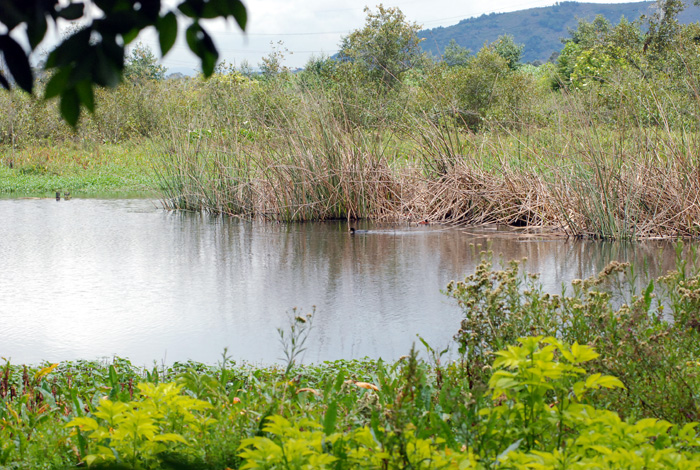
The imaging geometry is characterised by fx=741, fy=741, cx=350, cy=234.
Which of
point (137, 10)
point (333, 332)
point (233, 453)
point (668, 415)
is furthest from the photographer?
point (333, 332)

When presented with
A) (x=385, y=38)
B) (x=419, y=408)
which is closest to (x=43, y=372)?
(x=419, y=408)

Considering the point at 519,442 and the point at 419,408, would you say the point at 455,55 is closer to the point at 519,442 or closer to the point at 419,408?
the point at 419,408

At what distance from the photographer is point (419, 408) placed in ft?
7.86

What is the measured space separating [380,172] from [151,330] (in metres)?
5.43

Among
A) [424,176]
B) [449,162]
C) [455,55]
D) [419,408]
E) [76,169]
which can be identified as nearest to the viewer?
[419,408]

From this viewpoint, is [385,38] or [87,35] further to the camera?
[385,38]

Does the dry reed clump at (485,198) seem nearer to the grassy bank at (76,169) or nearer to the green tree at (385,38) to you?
the grassy bank at (76,169)

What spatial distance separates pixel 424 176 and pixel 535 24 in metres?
179

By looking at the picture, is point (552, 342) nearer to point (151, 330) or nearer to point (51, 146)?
point (151, 330)

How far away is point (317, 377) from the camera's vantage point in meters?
3.50

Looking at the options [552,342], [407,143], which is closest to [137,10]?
[552,342]

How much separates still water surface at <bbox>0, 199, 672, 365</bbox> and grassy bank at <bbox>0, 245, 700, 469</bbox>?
0.46 metres

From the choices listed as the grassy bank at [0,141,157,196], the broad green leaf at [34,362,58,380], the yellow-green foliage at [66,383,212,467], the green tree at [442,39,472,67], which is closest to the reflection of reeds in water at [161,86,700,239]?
the grassy bank at [0,141,157,196]

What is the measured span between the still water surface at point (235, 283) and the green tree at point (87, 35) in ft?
9.17
